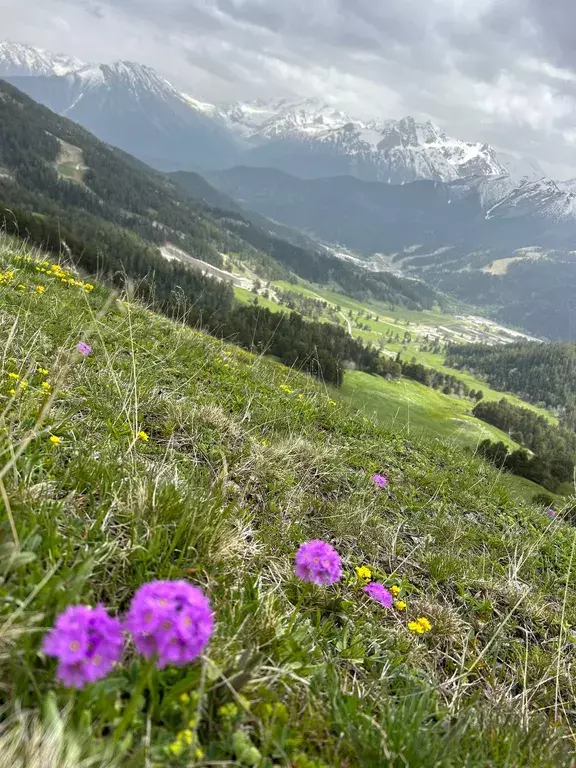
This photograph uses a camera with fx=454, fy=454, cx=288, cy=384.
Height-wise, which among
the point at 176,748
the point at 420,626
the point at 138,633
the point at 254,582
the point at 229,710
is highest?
the point at 138,633

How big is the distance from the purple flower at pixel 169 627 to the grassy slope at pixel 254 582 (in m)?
0.10

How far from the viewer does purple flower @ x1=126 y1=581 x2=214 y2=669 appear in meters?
1.43

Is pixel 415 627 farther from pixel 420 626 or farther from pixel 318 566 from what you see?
pixel 318 566

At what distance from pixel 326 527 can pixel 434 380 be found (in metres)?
171

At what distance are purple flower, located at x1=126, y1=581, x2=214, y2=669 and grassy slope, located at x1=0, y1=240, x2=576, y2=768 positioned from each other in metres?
0.10

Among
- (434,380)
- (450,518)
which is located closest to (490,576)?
(450,518)

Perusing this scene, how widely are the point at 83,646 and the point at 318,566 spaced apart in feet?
4.73

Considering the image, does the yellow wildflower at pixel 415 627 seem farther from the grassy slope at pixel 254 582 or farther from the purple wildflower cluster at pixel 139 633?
the purple wildflower cluster at pixel 139 633

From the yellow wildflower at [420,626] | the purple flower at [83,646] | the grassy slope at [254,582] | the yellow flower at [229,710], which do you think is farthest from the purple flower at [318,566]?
the purple flower at [83,646]

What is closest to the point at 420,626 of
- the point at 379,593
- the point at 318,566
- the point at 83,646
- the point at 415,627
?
the point at 415,627

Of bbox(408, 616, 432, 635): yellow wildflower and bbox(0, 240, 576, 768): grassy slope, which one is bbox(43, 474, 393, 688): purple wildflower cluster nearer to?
bbox(0, 240, 576, 768): grassy slope

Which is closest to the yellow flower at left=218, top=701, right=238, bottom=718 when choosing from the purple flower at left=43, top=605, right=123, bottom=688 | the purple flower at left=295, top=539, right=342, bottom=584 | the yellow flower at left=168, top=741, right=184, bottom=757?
the yellow flower at left=168, top=741, right=184, bottom=757

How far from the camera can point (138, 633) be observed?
146 centimetres

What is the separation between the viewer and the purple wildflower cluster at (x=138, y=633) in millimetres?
1341
